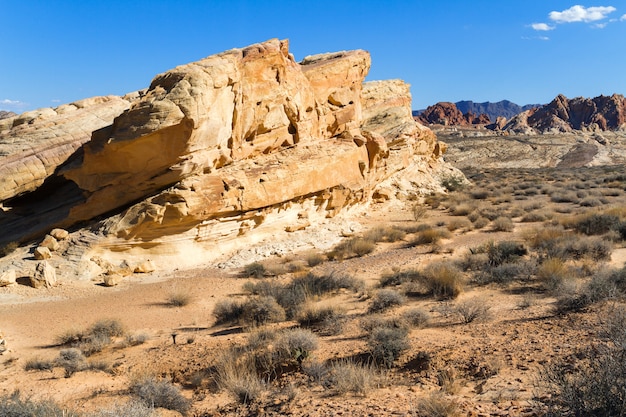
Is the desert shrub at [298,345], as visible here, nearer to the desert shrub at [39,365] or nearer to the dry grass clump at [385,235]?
the desert shrub at [39,365]

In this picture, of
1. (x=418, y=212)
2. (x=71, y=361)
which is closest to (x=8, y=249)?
(x=71, y=361)

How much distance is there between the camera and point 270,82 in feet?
52.9

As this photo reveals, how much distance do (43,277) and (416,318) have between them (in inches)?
383

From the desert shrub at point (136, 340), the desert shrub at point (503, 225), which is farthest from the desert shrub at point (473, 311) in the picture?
the desert shrub at point (503, 225)

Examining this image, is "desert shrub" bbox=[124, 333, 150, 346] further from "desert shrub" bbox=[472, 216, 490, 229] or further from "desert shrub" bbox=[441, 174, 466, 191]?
"desert shrub" bbox=[441, 174, 466, 191]

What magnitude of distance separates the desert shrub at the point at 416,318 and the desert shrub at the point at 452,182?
21649mm

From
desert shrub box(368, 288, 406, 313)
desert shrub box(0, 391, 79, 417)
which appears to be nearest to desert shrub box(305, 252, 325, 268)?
desert shrub box(368, 288, 406, 313)

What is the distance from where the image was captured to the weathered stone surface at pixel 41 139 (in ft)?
44.2

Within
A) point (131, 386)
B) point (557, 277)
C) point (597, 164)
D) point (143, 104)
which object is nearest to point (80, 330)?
point (131, 386)

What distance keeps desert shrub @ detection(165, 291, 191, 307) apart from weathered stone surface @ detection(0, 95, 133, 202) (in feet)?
21.2

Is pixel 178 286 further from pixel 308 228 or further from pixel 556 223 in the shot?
pixel 556 223

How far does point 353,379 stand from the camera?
18.6 feet

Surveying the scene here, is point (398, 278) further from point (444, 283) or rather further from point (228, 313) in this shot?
point (228, 313)

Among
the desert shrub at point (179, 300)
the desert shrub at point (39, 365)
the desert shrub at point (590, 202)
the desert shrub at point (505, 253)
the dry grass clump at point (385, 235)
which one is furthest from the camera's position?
the desert shrub at point (590, 202)
